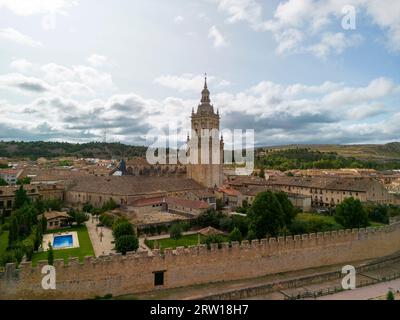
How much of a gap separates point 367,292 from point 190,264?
9.59m

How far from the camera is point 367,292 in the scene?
1778 cm

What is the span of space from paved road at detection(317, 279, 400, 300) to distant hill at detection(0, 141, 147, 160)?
127498mm

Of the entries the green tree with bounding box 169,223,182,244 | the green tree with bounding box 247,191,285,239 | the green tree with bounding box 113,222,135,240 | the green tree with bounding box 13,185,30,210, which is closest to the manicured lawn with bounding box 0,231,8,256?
the green tree with bounding box 13,185,30,210

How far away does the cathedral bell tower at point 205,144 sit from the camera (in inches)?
2094

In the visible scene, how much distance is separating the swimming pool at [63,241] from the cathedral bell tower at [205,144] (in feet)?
89.6

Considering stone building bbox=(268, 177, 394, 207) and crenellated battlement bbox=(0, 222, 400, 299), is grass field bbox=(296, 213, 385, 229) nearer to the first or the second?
crenellated battlement bbox=(0, 222, 400, 299)

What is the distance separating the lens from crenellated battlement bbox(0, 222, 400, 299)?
1484cm

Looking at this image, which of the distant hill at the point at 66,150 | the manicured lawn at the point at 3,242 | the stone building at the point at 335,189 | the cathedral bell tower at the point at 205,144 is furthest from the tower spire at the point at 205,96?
the distant hill at the point at 66,150

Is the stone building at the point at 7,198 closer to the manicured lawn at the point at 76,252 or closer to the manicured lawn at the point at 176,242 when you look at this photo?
the manicured lawn at the point at 76,252

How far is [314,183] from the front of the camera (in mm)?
55375

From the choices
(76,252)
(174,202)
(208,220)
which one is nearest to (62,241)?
(76,252)
